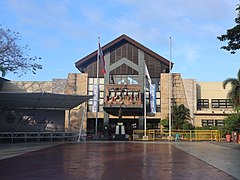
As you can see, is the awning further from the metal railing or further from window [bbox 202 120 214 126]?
window [bbox 202 120 214 126]

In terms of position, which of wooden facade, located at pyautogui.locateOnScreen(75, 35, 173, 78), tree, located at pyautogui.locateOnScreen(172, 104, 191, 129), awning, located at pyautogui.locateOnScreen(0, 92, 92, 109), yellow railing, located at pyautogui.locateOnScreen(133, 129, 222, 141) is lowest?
yellow railing, located at pyautogui.locateOnScreen(133, 129, 222, 141)

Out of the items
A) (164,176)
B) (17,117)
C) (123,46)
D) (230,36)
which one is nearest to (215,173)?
(164,176)

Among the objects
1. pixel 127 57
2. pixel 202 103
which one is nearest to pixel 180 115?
pixel 202 103

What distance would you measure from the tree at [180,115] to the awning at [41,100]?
2048 centimetres

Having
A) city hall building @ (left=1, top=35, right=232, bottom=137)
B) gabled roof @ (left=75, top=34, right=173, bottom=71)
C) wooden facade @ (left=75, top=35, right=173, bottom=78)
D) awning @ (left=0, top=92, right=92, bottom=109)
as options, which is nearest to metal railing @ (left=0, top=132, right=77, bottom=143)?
awning @ (left=0, top=92, right=92, bottom=109)

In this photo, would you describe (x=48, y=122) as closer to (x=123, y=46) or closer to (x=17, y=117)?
(x=17, y=117)

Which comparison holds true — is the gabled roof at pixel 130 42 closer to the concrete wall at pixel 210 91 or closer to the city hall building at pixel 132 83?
the city hall building at pixel 132 83

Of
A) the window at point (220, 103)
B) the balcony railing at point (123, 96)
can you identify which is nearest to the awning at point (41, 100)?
the balcony railing at point (123, 96)

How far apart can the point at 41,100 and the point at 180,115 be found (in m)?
26.3

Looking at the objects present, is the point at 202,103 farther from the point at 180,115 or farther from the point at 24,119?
the point at 24,119

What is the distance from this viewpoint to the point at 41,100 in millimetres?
32500

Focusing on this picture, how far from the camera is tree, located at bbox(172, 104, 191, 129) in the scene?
50.3 meters

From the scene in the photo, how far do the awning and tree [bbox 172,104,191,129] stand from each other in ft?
67.2

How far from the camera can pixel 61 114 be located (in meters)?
45.8
